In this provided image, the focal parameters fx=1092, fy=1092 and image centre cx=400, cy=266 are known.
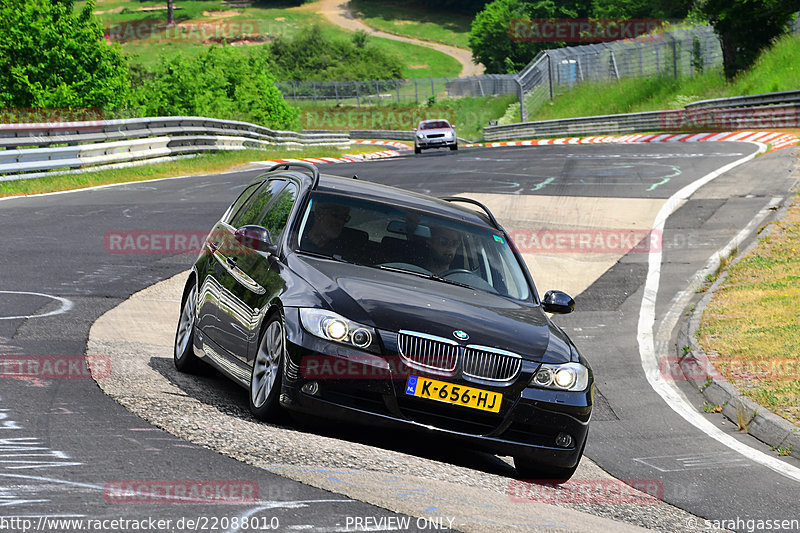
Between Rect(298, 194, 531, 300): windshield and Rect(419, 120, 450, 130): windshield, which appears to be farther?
Rect(419, 120, 450, 130): windshield

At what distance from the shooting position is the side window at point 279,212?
805 centimetres

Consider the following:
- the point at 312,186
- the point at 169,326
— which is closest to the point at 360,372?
the point at 312,186

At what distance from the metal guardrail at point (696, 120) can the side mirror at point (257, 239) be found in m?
33.1

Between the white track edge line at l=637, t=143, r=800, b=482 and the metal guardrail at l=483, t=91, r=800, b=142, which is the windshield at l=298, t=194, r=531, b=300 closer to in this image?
the white track edge line at l=637, t=143, r=800, b=482

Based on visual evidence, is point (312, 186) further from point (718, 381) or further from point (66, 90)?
point (66, 90)

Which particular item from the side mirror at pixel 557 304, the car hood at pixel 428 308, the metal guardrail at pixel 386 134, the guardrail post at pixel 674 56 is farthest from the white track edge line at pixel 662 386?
the metal guardrail at pixel 386 134

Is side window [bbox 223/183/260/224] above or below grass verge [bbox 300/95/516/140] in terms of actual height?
above

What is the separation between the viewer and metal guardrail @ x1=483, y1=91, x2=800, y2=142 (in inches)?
1511

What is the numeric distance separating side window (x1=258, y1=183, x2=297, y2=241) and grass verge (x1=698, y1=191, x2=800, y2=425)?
4669 millimetres

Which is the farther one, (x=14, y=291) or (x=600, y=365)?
(x=600, y=365)

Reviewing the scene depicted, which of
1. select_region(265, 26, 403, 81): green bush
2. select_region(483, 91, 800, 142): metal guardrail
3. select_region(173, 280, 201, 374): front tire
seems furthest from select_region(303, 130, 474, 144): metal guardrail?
select_region(173, 280, 201, 374): front tire

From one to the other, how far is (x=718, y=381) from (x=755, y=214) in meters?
10.4

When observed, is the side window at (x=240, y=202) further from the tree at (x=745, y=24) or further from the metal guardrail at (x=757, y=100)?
the tree at (x=745, y=24)

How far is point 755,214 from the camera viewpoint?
20328 mm
